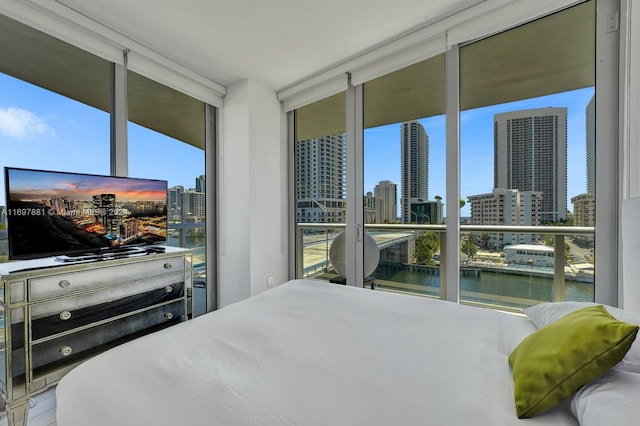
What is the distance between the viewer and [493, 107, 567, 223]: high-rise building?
1.93 metres

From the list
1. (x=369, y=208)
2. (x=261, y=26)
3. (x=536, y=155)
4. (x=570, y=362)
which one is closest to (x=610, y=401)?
(x=570, y=362)

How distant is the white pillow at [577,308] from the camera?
799mm

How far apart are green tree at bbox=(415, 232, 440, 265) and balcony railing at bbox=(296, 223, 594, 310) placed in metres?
0.03

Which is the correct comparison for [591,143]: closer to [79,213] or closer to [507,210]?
[507,210]

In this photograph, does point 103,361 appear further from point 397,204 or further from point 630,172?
point 630,172

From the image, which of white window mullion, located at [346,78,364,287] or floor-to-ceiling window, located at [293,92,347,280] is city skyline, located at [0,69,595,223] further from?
floor-to-ceiling window, located at [293,92,347,280]

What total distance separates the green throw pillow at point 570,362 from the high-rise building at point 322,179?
2.27 metres

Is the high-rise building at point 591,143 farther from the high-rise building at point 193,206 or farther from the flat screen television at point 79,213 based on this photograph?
the high-rise building at point 193,206

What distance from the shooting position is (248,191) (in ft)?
9.71

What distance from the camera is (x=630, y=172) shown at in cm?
155

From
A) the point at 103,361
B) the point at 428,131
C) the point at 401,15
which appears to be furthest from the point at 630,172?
the point at 103,361

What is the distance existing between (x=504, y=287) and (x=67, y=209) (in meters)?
3.27

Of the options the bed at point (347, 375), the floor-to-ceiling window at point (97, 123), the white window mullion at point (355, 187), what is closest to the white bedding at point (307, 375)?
the bed at point (347, 375)

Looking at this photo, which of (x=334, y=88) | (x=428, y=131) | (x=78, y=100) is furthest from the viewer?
(x=334, y=88)
